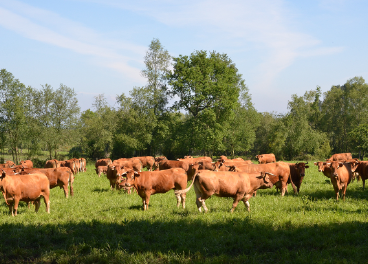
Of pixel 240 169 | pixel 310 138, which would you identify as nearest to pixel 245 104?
pixel 310 138

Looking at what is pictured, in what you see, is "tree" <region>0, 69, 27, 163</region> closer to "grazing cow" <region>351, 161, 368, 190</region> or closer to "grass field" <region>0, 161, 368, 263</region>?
"grass field" <region>0, 161, 368, 263</region>

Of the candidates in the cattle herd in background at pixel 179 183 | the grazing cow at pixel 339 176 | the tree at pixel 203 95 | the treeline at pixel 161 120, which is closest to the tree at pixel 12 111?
the treeline at pixel 161 120

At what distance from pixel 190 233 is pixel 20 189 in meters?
7.77

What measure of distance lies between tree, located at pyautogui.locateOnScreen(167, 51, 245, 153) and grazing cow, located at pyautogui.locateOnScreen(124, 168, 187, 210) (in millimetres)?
27818

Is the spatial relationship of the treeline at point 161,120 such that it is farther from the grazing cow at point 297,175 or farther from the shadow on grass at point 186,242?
the shadow on grass at point 186,242

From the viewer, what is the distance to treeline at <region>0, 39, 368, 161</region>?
41.5 meters

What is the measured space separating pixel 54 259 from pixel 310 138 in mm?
54497

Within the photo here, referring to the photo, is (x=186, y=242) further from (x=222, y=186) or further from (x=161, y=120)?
(x=161, y=120)

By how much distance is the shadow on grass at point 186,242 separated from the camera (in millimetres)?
7156

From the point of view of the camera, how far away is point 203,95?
1620 inches

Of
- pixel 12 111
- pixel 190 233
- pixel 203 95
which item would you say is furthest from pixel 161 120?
pixel 190 233

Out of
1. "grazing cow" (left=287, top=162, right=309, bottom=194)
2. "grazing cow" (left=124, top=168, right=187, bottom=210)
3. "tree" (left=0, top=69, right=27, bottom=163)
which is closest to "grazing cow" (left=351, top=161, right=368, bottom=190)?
"grazing cow" (left=287, top=162, right=309, bottom=194)

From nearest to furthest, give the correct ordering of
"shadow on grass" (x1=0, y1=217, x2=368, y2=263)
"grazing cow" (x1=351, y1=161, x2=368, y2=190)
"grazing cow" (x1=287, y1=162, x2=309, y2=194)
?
"shadow on grass" (x1=0, y1=217, x2=368, y2=263) → "grazing cow" (x1=287, y1=162, x2=309, y2=194) → "grazing cow" (x1=351, y1=161, x2=368, y2=190)

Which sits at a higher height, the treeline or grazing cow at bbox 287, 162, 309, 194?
the treeline
